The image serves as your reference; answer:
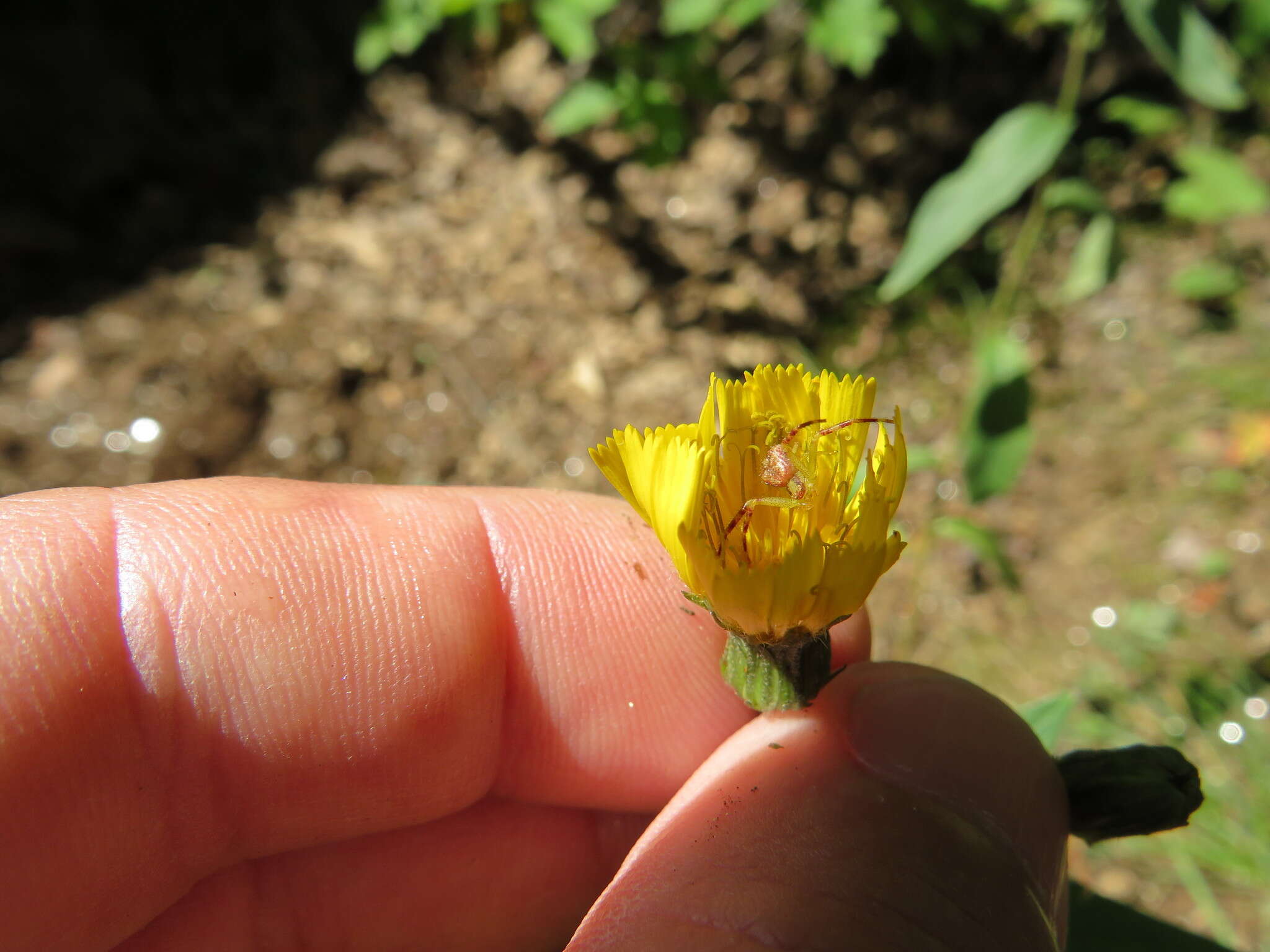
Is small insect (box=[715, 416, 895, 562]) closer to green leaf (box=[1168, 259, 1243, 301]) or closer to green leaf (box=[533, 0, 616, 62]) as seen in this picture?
green leaf (box=[533, 0, 616, 62])

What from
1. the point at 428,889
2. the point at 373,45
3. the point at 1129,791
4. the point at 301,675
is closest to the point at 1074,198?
the point at 1129,791

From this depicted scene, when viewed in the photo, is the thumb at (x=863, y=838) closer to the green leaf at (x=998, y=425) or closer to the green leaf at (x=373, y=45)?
the green leaf at (x=998, y=425)

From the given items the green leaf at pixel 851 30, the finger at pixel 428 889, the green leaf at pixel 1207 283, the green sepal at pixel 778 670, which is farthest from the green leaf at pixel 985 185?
the green leaf at pixel 1207 283

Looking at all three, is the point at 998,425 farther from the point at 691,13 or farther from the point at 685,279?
the point at 685,279

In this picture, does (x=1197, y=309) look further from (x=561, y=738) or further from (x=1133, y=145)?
(x=561, y=738)

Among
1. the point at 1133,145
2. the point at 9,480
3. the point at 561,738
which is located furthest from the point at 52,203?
the point at 1133,145

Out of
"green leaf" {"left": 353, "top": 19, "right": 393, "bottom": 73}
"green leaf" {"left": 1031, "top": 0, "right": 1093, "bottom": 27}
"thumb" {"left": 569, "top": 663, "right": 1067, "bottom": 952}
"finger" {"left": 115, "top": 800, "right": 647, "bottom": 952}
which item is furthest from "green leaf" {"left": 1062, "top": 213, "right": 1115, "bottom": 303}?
"green leaf" {"left": 353, "top": 19, "right": 393, "bottom": 73}
